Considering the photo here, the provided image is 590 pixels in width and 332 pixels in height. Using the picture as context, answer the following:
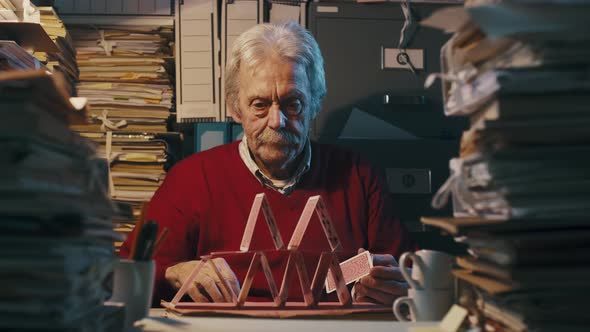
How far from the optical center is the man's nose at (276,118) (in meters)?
2.23

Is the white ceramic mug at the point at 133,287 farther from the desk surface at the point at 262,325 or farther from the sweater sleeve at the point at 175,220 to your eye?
the sweater sleeve at the point at 175,220

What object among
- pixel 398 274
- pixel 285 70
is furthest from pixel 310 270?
pixel 285 70

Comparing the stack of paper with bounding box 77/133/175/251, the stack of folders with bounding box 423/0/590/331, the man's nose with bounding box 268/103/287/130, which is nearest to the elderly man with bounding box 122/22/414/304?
the man's nose with bounding box 268/103/287/130

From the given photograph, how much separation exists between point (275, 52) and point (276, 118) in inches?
8.5

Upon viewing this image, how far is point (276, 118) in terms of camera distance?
2240mm

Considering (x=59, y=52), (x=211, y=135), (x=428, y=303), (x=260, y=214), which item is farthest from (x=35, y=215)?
(x=211, y=135)

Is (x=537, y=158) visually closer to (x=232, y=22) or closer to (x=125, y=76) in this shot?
(x=232, y=22)

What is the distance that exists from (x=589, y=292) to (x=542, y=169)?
0.12m

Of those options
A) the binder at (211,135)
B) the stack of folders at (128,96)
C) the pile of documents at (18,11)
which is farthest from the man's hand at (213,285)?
the stack of folders at (128,96)

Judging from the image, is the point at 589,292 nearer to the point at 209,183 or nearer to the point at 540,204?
the point at 540,204

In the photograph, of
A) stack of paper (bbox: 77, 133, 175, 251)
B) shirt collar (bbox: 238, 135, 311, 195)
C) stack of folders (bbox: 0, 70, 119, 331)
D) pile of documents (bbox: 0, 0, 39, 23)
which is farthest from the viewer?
stack of paper (bbox: 77, 133, 175, 251)

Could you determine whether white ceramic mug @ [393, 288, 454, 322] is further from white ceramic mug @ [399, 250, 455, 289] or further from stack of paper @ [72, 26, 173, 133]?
stack of paper @ [72, 26, 173, 133]

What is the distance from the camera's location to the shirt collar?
230 centimetres

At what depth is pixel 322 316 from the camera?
1.37m
